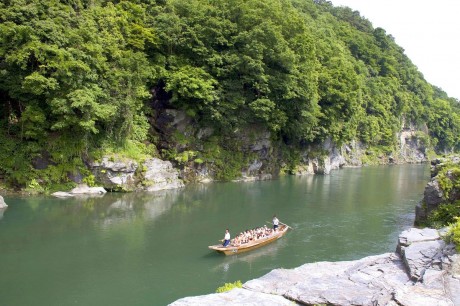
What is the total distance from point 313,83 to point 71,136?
30.5 metres

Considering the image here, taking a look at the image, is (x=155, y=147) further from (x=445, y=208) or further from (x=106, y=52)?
(x=445, y=208)

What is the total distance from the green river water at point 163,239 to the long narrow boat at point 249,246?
1.30ft

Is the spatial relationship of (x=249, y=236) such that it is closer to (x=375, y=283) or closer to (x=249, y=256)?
(x=249, y=256)

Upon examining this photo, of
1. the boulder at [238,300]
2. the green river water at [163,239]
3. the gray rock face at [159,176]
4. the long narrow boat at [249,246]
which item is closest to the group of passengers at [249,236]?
the long narrow boat at [249,246]

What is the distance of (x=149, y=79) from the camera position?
140 feet

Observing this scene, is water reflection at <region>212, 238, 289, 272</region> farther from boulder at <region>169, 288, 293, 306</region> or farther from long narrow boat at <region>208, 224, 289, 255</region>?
boulder at <region>169, 288, 293, 306</region>

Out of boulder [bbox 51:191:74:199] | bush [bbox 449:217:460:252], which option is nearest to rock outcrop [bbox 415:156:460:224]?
bush [bbox 449:217:460:252]

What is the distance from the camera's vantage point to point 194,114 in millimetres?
44156

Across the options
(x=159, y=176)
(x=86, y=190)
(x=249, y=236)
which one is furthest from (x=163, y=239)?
(x=159, y=176)

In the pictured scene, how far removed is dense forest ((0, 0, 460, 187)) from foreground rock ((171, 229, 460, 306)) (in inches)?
1014

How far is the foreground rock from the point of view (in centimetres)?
1037

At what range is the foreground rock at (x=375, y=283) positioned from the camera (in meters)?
10.4

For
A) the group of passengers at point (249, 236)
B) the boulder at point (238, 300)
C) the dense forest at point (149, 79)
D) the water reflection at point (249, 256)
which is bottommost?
the water reflection at point (249, 256)

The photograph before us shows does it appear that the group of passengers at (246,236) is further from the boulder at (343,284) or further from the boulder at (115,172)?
the boulder at (115,172)
